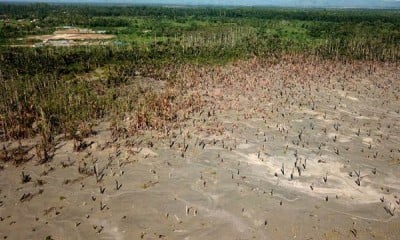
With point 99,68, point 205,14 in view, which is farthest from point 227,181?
point 205,14

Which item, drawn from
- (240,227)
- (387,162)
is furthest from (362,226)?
(387,162)

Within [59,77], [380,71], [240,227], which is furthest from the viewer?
[380,71]

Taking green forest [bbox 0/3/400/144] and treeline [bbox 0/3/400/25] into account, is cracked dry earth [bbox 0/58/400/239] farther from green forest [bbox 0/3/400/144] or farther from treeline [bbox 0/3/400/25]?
treeline [bbox 0/3/400/25]

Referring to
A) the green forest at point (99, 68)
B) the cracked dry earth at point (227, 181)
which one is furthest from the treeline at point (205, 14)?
the cracked dry earth at point (227, 181)

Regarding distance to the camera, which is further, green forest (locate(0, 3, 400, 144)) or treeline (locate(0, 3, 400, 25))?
treeline (locate(0, 3, 400, 25))

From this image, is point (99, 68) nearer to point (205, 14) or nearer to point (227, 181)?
point (227, 181)

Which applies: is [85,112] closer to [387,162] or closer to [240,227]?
[240,227]

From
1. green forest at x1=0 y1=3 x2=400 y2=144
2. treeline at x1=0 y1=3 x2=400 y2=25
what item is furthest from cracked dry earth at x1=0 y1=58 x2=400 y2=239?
treeline at x1=0 y1=3 x2=400 y2=25

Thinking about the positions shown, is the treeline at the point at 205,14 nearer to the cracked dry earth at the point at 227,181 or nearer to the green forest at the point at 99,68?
the green forest at the point at 99,68
